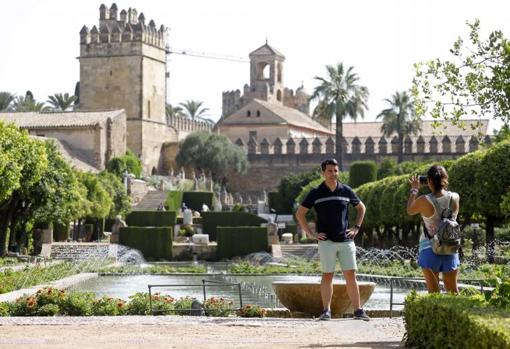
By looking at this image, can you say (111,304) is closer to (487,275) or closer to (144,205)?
(487,275)

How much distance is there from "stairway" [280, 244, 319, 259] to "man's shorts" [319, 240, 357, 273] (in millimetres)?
25581

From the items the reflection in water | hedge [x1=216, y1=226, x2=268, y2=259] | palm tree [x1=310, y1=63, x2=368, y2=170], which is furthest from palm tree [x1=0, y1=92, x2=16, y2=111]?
the reflection in water

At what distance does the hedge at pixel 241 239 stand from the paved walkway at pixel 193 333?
26.5 m

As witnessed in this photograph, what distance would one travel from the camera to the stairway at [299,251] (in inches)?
1422

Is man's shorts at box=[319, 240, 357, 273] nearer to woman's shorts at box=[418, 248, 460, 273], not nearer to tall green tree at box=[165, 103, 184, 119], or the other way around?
woman's shorts at box=[418, 248, 460, 273]

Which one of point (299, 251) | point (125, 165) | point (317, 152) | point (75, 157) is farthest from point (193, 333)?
point (317, 152)

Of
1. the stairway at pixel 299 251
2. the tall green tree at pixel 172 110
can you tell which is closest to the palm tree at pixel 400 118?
the tall green tree at pixel 172 110

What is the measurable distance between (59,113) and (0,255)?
115 feet

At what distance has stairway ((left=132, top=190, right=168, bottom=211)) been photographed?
193 ft

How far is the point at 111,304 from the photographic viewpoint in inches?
492

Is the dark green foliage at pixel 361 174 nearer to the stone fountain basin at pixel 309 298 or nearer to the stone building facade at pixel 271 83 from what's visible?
the stone fountain basin at pixel 309 298

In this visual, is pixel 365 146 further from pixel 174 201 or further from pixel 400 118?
pixel 174 201

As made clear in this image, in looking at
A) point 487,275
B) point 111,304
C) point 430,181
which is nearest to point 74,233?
point 487,275

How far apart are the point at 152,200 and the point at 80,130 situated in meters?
5.75
